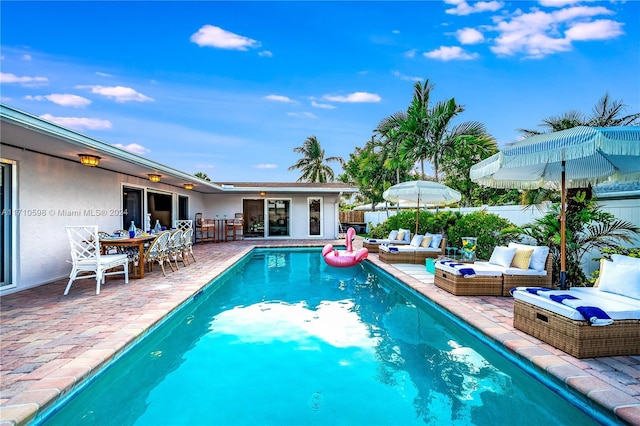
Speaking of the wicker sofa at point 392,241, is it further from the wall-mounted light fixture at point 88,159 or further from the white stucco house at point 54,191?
the wall-mounted light fixture at point 88,159

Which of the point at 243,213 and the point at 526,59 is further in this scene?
the point at 243,213

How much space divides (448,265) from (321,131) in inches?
951

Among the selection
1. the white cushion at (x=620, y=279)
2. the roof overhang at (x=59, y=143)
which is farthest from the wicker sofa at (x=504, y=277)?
the roof overhang at (x=59, y=143)

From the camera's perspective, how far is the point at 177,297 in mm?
5355

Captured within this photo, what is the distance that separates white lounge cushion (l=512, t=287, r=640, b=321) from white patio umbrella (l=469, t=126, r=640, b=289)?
0.57 m

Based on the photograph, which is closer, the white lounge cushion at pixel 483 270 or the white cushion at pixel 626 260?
the white cushion at pixel 626 260

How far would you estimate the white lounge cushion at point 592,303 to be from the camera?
3129 millimetres

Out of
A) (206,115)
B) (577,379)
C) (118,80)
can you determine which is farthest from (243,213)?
(577,379)

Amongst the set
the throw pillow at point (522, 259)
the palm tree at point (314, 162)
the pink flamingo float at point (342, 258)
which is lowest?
the pink flamingo float at point (342, 258)

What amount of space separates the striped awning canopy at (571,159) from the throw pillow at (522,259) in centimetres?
112

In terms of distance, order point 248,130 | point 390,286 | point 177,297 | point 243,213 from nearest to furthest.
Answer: point 177,297, point 390,286, point 243,213, point 248,130

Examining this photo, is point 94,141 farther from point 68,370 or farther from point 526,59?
point 526,59

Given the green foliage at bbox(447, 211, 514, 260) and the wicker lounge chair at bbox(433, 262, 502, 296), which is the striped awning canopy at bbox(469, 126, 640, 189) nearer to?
the wicker lounge chair at bbox(433, 262, 502, 296)

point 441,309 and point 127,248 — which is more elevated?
point 127,248
